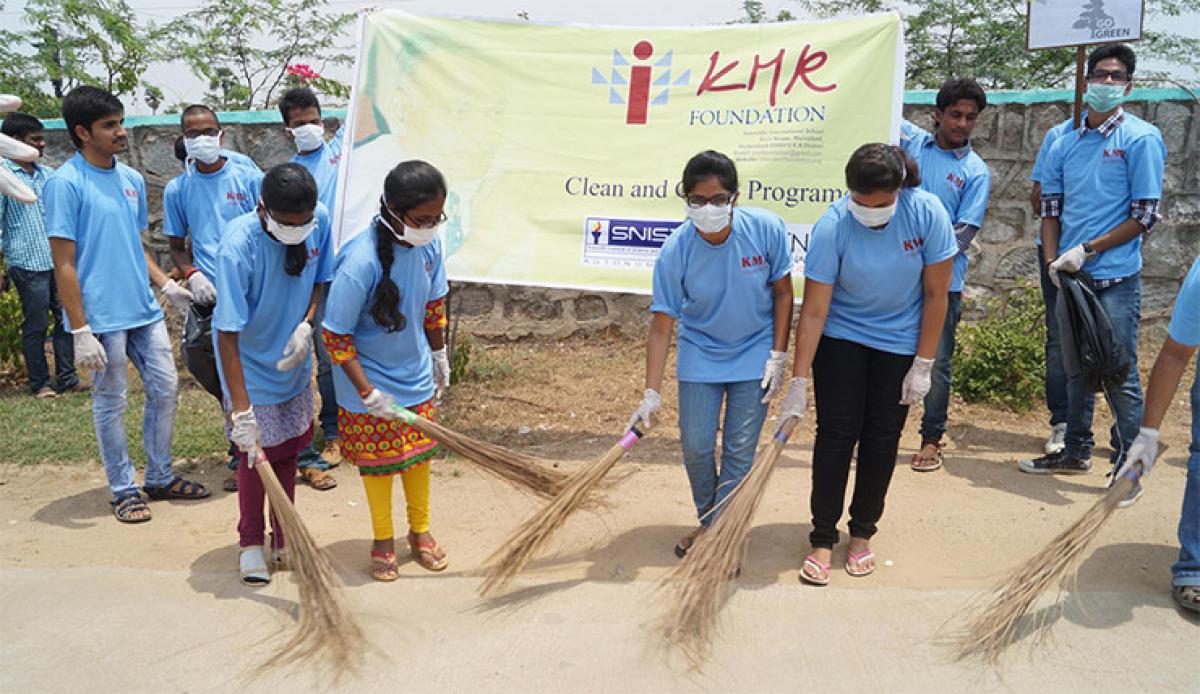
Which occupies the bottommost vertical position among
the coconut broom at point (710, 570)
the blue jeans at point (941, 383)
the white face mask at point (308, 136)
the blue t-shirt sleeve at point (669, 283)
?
the coconut broom at point (710, 570)

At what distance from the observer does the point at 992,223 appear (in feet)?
19.6

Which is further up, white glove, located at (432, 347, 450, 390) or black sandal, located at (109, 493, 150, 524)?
white glove, located at (432, 347, 450, 390)

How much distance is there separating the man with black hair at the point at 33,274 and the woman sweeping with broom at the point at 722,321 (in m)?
4.90

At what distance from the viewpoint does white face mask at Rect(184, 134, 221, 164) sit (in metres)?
4.37

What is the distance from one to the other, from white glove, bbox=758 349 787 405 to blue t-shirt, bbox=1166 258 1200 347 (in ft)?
4.17

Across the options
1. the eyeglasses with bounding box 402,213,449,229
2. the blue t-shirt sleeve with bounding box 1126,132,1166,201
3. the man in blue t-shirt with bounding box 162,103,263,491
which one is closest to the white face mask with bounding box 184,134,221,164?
the man in blue t-shirt with bounding box 162,103,263,491

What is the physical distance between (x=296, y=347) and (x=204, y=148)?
166cm

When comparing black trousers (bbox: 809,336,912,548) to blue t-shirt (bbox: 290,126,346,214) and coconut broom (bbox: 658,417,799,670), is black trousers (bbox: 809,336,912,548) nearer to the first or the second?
coconut broom (bbox: 658,417,799,670)

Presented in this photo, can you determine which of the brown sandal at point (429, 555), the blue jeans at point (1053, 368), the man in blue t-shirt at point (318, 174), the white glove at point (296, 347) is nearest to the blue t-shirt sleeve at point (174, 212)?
the man in blue t-shirt at point (318, 174)

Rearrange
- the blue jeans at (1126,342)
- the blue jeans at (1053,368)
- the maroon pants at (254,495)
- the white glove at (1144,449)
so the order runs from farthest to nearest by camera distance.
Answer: the blue jeans at (1053,368)
the blue jeans at (1126,342)
the maroon pants at (254,495)
the white glove at (1144,449)

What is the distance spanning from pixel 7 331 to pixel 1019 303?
7045 mm

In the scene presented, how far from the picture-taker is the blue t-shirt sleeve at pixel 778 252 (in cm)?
326

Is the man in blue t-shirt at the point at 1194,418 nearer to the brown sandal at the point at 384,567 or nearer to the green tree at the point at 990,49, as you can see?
the brown sandal at the point at 384,567

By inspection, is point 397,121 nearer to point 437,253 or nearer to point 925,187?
point 437,253
